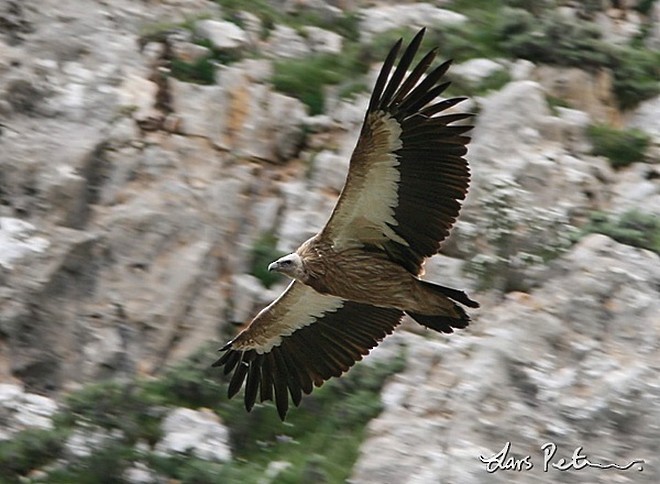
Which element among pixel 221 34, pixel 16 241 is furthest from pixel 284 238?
Answer: pixel 221 34

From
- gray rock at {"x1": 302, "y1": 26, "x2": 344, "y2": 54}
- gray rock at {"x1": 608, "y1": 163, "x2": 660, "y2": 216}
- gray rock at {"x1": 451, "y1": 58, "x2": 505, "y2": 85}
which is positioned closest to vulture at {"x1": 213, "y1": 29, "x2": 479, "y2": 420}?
gray rock at {"x1": 608, "y1": 163, "x2": 660, "y2": 216}

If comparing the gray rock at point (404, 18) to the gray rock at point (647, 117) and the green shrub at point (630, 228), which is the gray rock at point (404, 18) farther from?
the green shrub at point (630, 228)

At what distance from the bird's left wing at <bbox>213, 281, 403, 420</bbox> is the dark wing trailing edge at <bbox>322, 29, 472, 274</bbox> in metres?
0.84

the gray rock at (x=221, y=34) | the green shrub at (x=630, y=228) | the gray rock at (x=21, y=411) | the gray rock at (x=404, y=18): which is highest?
the gray rock at (x=404, y=18)

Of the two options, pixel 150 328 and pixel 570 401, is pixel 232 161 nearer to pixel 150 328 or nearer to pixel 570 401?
pixel 150 328

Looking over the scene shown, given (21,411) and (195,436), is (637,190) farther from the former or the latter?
(21,411)

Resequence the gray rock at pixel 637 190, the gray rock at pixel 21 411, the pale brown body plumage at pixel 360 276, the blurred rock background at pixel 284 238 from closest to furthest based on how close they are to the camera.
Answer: the pale brown body plumage at pixel 360 276
the blurred rock background at pixel 284 238
the gray rock at pixel 21 411
the gray rock at pixel 637 190

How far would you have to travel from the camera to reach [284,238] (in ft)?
34.8

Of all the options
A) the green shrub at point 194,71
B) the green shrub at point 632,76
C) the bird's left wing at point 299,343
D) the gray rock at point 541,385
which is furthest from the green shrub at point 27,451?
the green shrub at point 632,76

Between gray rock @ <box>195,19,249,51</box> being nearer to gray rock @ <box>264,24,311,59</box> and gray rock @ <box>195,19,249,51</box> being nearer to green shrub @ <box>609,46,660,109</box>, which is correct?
gray rock @ <box>264,24,311,59</box>

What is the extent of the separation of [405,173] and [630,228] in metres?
2.95

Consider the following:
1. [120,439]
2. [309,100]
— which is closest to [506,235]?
[309,100]

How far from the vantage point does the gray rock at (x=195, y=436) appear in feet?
30.7

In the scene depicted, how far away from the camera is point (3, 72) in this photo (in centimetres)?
1135
